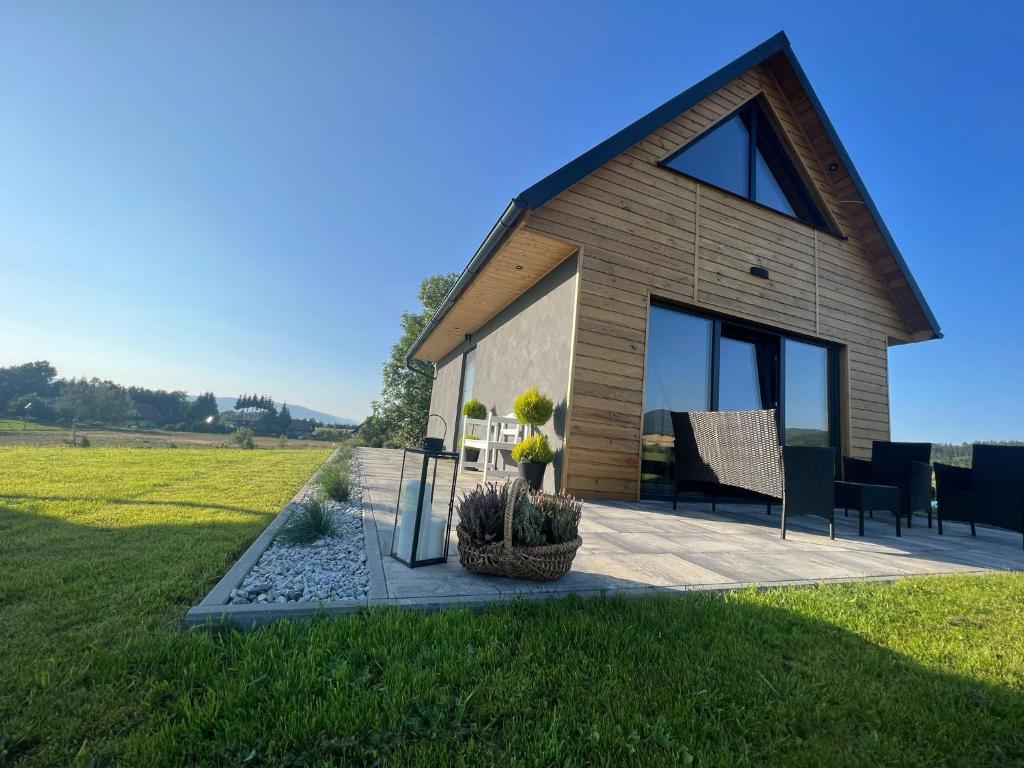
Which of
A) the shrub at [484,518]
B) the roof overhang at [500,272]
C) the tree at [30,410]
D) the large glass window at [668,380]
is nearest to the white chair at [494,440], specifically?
the large glass window at [668,380]

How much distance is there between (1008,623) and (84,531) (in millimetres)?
5183

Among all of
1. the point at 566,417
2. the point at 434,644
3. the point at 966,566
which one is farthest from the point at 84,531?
the point at 966,566

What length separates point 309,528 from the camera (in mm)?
2814

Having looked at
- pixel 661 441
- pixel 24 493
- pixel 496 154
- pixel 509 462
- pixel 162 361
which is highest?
pixel 496 154

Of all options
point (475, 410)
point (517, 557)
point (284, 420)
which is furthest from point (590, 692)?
point (284, 420)

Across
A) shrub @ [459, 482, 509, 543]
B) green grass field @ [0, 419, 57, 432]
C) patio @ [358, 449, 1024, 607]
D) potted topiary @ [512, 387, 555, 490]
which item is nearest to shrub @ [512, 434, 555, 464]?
potted topiary @ [512, 387, 555, 490]

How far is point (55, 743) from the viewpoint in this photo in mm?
1050

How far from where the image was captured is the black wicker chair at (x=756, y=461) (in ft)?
12.3

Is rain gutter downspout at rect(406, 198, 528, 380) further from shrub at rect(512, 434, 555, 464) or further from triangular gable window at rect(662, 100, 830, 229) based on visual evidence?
triangular gable window at rect(662, 100, 830, 229)

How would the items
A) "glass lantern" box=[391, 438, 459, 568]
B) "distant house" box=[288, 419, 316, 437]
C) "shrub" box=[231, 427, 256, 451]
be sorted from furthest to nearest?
"distant house" box=[288, 419, 316, 437] < "shrub" box=[231, 427, 256, 451] < "glass lantern" box=[391, 438, 459, 568]

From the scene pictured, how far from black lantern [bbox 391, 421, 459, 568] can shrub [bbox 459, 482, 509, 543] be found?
0.61 ft

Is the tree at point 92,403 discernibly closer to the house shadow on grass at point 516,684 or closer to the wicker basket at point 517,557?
the house shadow on grass at point 516,684

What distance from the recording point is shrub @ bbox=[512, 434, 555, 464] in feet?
16.8

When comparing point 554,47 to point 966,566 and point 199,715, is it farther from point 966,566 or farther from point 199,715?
point 199,715
